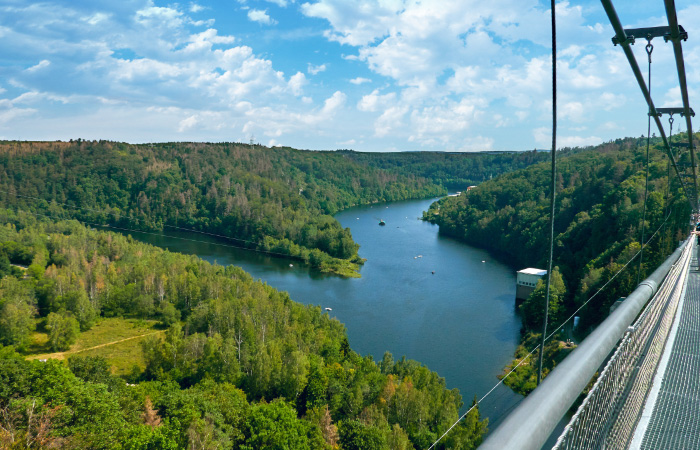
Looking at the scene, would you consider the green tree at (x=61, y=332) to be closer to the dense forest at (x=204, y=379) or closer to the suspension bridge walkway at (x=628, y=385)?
the dense forest at (x=204, y=379)

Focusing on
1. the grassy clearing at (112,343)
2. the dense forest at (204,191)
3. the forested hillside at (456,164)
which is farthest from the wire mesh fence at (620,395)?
the forested hillside at (456,164)

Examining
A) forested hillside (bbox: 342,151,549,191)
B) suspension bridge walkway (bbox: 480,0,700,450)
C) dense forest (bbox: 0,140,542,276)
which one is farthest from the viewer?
forested hillside (bbox: 342,151,549,191)

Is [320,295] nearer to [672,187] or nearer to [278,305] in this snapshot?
[278,305]

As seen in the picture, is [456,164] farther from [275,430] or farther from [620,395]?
[620,395]

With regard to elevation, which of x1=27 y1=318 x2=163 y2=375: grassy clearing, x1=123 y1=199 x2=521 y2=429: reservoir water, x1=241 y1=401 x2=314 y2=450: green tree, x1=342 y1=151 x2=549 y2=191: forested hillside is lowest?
x1=27 y1=318 x2=163 y2=375: grassy clearing

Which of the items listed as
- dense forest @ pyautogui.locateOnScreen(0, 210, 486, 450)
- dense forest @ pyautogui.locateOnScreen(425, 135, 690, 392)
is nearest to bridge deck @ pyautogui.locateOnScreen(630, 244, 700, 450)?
dense forest @ pyautogui.locateOnScreen(425, 135, 690, 392)

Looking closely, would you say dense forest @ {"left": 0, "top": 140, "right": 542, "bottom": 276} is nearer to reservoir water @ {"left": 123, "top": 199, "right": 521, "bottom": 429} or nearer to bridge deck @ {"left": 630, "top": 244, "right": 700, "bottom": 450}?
reservoir water @ {"left": 123, "top": 199, "right": 521, "bottom": 429}
